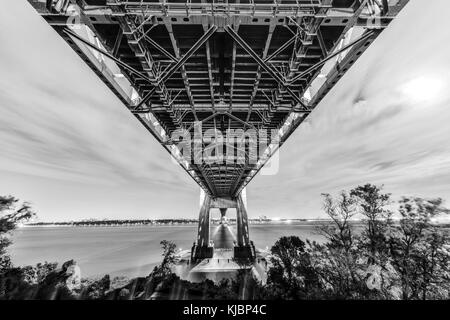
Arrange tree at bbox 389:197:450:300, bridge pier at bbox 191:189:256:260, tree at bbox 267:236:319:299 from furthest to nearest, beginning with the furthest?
bridge pier at bbox 191:189:256:260 < tree at bbox 267:236:319:299 < tree at bbox 389:197:450:300

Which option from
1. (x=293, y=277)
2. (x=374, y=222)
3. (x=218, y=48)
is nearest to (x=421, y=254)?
(x=374, y=222)

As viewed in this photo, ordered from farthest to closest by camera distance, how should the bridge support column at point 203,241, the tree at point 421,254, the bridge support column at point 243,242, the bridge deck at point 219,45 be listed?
the bridge support column at point 203,241
the bridge support column at point 243,242
the tree at point 421,254
the bridge deck at point 219,45

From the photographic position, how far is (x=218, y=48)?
7539mm

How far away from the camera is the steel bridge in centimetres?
536

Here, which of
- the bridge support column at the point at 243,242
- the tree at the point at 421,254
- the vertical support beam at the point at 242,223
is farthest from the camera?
the vertical support beam at the point at 242,223

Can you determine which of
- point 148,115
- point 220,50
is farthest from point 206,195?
point 220,50

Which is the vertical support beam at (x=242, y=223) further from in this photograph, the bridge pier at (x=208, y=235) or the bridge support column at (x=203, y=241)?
the bridge support column at (x=203, y=241)

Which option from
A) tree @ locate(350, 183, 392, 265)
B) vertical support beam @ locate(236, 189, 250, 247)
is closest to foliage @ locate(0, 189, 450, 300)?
tree @ locate(350, 183, 392, 265)

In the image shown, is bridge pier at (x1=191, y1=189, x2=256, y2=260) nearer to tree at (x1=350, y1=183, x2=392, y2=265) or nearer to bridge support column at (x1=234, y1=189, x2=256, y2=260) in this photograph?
bridge support column at (x1=234, y1=189, x2=256, y2=260)

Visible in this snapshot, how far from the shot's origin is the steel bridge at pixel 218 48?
211 inches

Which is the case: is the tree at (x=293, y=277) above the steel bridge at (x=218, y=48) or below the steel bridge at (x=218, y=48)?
below

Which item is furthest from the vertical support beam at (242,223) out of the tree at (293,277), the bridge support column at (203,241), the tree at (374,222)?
the tree at (374,222)
